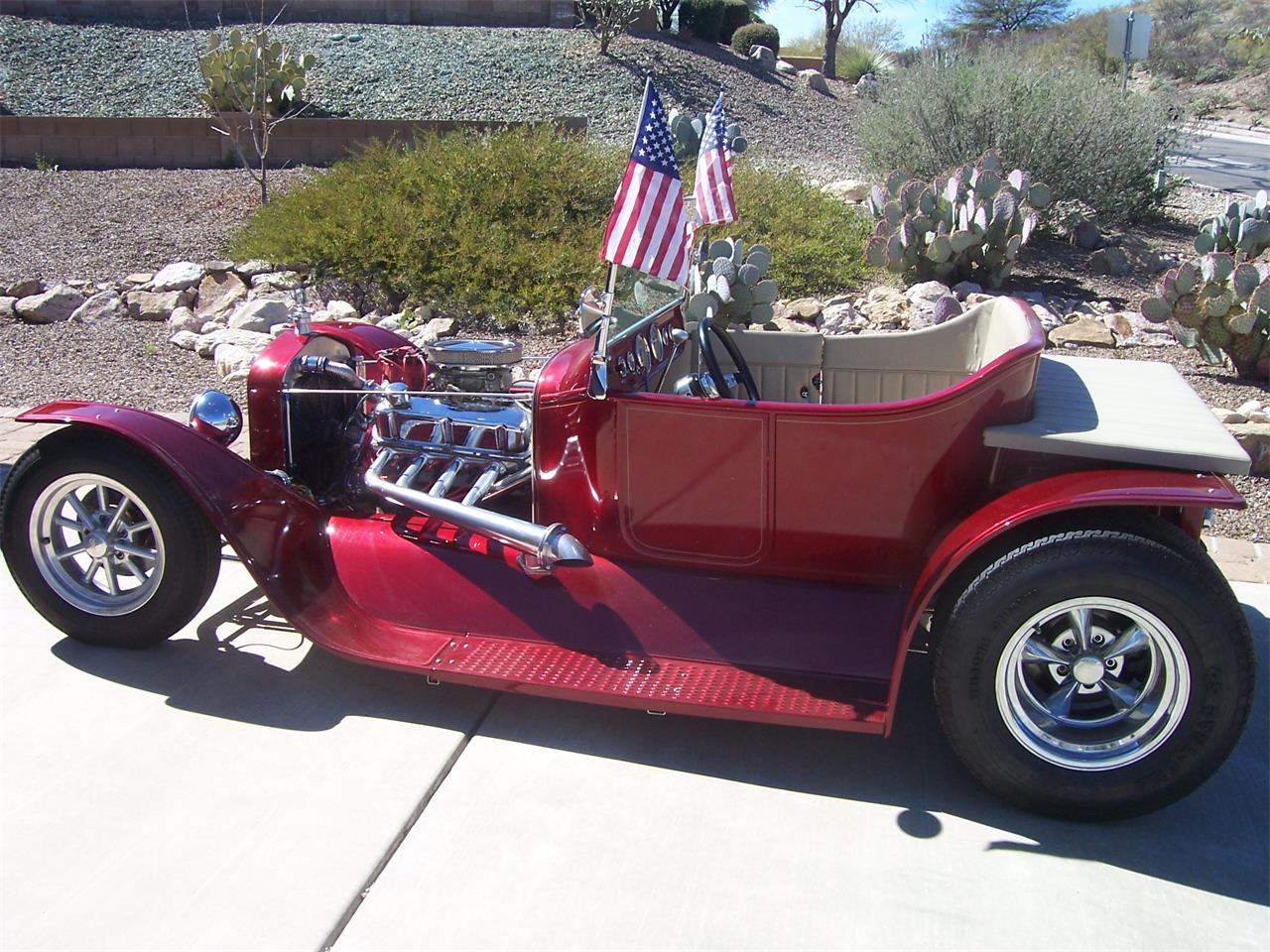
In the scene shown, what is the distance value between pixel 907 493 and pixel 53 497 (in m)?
2.61

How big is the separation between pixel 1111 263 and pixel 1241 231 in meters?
1.64

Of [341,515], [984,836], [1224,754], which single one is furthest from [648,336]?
[1224,754]

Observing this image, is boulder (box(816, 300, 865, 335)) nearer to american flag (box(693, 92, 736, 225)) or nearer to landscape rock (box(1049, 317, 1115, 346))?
landscape rock (box(1049, 317, 1115, 346))

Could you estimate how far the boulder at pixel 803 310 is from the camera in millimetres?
7023

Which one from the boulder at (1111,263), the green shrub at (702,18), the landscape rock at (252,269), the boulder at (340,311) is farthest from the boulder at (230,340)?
the green shrub at (702,18)

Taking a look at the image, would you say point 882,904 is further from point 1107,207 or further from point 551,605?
point 1107,207

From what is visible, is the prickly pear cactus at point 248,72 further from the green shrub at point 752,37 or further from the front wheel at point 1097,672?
the green shrub at point 752,37

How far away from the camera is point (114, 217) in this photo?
33.0ft

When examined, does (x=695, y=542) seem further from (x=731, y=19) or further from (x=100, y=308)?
(x=731, y=19)

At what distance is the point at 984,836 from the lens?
2.69 m

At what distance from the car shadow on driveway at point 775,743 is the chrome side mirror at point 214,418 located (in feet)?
2.14

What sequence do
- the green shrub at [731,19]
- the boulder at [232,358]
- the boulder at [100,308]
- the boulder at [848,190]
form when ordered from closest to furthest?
the boulder at [232,358] < the boulder at [100,308] < the boulder at [848,190] < the green shrub at [731,19]

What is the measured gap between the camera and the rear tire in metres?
3.33

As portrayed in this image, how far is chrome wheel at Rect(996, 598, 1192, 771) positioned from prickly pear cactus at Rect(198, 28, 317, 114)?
10.3 m
